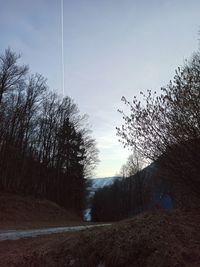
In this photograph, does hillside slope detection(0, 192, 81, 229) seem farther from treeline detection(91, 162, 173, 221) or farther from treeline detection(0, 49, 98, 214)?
treeline detection(91, 162, 173, 221)

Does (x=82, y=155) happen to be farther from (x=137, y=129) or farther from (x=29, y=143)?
(x=137, y=129)

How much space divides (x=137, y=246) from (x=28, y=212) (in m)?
35.9

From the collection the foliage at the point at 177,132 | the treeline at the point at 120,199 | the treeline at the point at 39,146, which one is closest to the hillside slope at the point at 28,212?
the treeline at the point at 39,146

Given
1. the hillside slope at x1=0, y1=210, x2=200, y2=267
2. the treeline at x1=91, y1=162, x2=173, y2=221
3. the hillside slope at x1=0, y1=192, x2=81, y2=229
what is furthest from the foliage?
the treeline at x1=91, y1=162, x2=173, y2=221

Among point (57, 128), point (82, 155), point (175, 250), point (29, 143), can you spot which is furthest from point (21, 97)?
point (175, 250)

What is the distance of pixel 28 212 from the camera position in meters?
42.3

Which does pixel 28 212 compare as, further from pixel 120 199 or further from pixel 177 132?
pixel 120 199

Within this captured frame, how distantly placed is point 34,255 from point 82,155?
5780cm

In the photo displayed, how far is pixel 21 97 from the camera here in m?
50.3

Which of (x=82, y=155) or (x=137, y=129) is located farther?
(x=82, y=155)

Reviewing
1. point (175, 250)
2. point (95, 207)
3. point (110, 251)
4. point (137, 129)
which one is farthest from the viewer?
point (95, 207)

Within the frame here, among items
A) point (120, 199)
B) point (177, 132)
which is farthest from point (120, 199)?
point (177, 132)

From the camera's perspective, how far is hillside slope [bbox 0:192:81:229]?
35844mm

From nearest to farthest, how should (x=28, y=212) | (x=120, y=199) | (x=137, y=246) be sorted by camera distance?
(x=137, y=246), (x=28, y=212), (x=120, y=199)
